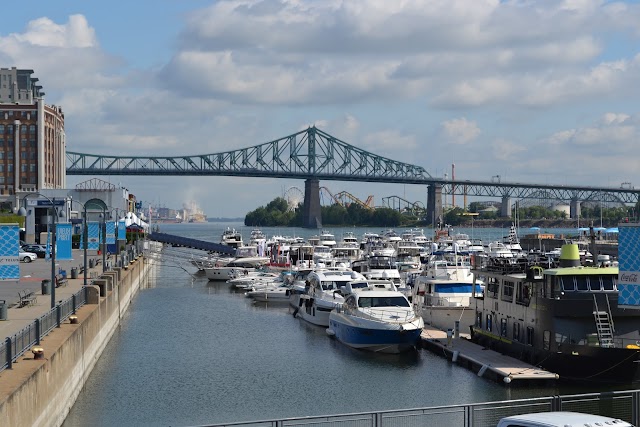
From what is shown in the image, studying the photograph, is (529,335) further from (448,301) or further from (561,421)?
(561,421)

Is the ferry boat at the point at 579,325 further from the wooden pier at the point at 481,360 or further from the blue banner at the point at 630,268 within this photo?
the blue banner at the point at 630,268

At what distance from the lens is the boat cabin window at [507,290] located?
121 ft

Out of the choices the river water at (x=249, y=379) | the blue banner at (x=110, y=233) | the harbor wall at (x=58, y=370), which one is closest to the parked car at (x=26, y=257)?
the blue banner at (x=110, y=233)

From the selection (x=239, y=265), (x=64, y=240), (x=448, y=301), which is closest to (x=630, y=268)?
(x=448, y=301)

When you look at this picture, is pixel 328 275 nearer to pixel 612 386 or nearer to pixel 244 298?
pixel 244 298

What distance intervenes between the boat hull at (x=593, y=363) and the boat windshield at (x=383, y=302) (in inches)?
373

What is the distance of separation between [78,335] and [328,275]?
23.8 metres

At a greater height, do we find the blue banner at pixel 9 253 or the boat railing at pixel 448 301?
the blue banner at pixel 9 253

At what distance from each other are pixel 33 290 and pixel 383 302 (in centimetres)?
1813

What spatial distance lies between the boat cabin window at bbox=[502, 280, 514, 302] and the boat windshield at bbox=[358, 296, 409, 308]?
5.89 m

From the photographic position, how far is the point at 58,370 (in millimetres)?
27141

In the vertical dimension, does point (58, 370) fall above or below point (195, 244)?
below

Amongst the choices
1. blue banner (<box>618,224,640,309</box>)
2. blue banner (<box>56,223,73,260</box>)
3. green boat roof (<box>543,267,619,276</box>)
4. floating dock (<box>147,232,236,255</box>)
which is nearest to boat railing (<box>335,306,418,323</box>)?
green boat roof (<box>543,267,619,276</box>)

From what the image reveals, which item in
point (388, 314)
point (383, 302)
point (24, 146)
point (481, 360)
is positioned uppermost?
point (24, 146)
